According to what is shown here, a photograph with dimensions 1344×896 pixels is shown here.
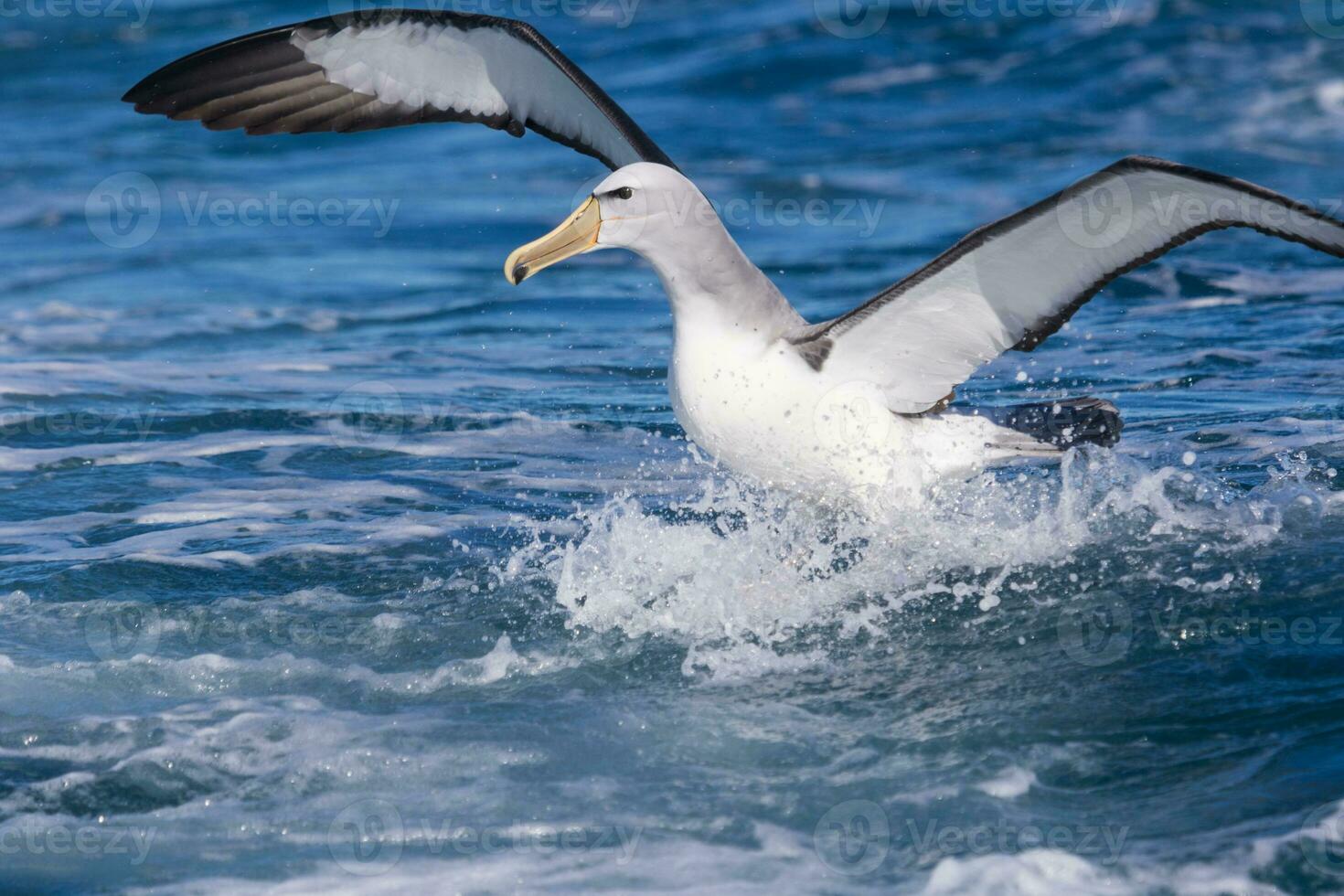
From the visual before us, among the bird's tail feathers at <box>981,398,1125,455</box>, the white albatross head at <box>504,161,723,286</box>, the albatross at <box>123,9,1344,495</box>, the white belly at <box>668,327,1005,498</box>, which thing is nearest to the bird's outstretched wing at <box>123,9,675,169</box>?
the albatross at <box>123,9,1344,495</box>

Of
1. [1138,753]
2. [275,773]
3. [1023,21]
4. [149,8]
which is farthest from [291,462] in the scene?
[149,8]

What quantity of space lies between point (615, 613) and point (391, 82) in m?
3.00

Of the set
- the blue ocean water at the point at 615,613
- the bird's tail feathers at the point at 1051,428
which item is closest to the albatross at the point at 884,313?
the bird's tail feathers at the point at 1051,428

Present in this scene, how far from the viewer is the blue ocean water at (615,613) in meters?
4.51

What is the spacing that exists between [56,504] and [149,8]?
18.4 metres

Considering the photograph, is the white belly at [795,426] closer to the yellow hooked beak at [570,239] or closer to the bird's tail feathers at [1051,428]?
the bird's tail feathers at [1051,428]

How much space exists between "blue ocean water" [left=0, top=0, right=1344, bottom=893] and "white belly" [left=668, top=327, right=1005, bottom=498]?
237mm

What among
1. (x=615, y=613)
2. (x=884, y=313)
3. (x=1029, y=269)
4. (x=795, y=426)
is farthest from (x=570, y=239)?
(x=1029, y=269)

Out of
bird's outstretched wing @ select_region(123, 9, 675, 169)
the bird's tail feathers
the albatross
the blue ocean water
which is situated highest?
bird's outstretched wing @ select_region(123, 9, 675, 169)

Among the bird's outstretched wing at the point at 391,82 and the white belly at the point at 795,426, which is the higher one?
the bird's outstretched wing at the point at 391,82

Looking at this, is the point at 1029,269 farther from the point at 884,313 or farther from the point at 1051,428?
the point at 1051,428

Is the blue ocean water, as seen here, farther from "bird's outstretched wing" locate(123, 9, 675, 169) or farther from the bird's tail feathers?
"bird's outstretched wing" locate(123, 9, 675, 169)

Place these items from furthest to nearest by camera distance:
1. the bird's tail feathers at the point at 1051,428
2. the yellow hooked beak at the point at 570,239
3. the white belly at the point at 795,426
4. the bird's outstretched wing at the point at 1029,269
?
the bird's tail feathers at the point at 1051,428 → the yellow hooked beak at the point at 570,239 → the white belly at the point at 795,426 → the bird's outstretched wing at the point at 1029,269

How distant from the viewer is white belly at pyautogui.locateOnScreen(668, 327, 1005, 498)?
594cm
